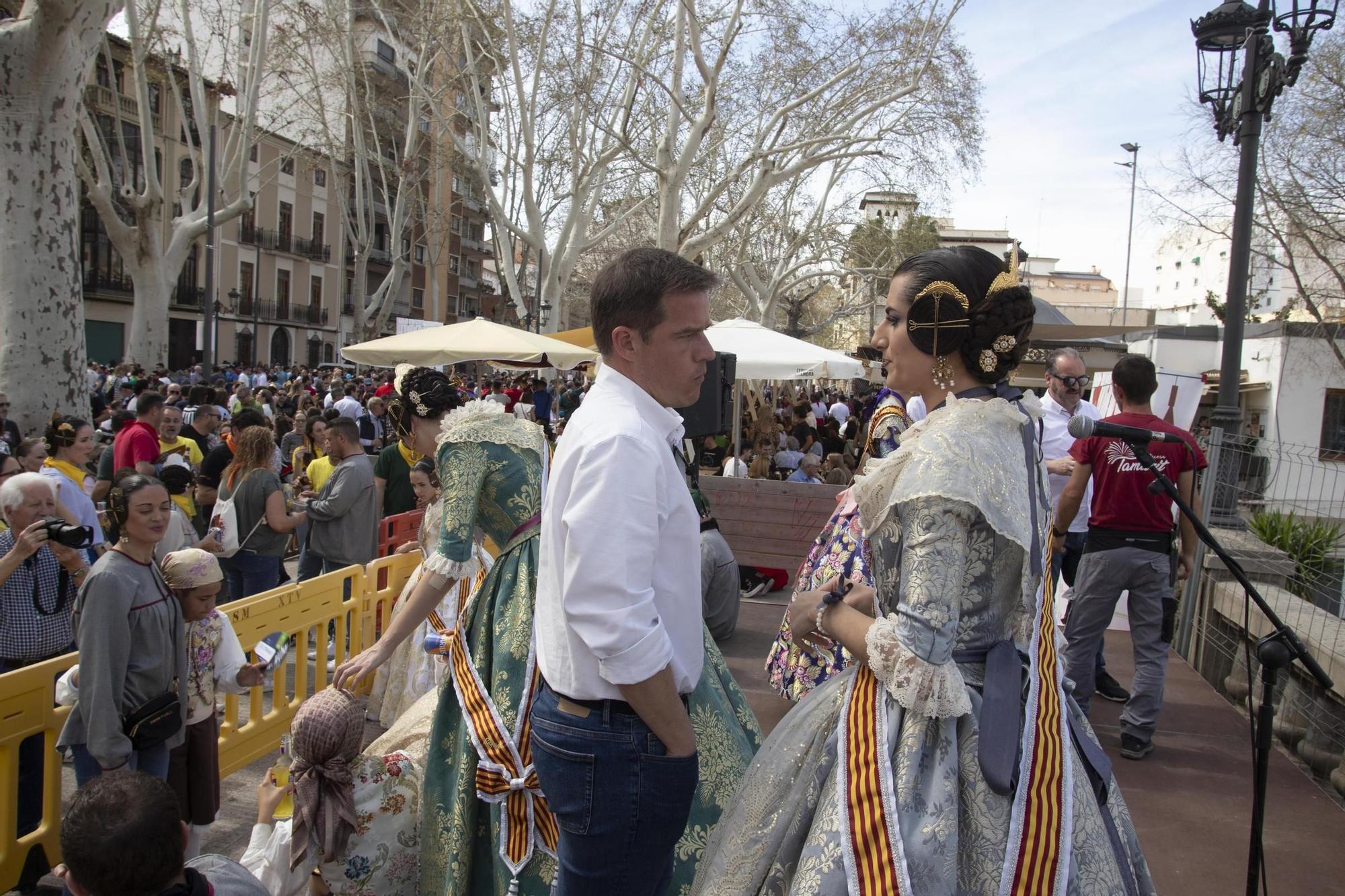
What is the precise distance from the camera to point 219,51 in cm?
3819

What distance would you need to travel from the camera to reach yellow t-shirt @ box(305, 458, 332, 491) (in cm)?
774

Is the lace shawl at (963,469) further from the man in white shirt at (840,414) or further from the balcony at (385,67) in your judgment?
the balcony at (385,67)

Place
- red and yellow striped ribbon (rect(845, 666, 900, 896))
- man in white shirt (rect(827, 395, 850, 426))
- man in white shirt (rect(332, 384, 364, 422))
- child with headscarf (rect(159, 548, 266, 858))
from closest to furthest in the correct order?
red and yellow striped ribbon (rect(845, 666, 900, 896)), child with headscarf (rect(159, 548, 266, 858)), man in white shirt (rect(332, 384, 364, 422)), man in white shirt (rect(827, 395, 850, 426))

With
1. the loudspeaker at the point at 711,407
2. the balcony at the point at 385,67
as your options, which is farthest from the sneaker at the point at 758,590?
the balcony at the point at 385,67

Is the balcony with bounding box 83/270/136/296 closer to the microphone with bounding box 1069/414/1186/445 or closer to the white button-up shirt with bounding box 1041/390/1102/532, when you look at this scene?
the white button-up shirt with bounding box 1041/390/1102/532

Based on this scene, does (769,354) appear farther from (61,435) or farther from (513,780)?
(513,780)

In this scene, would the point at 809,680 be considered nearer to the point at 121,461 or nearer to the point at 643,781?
the point at 643,781

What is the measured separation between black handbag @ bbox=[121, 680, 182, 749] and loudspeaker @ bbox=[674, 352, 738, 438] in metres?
2.08

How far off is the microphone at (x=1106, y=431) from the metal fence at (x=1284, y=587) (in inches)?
122

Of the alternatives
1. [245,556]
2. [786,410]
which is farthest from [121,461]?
[786,410]

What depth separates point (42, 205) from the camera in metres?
11.1

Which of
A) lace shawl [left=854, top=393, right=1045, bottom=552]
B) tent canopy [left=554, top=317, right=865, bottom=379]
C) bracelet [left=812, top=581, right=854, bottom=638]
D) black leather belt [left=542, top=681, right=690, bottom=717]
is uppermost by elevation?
tent canopy [left=554, top=317, right=865, bottom=379]

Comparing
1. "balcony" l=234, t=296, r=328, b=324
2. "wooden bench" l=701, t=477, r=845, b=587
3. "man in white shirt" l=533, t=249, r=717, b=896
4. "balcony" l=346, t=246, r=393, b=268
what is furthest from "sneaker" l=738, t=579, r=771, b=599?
"balcony" l=346, t=246, r=393, b=268

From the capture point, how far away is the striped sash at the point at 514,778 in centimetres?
253
